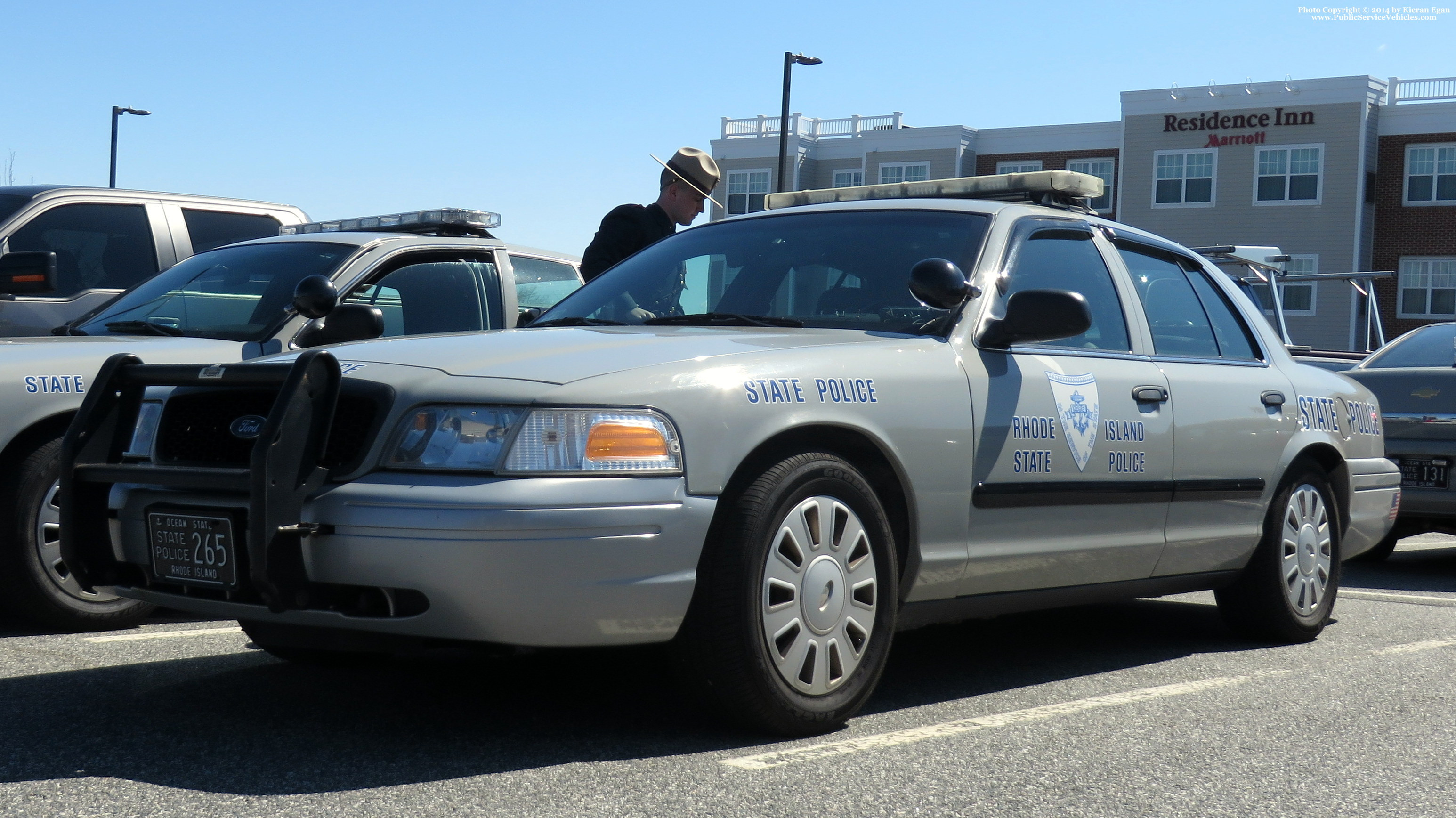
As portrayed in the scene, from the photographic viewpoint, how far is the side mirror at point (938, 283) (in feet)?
14.6

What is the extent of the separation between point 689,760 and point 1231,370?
118 inches

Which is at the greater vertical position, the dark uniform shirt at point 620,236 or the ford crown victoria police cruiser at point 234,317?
the dark uniform shirt at point 620,236

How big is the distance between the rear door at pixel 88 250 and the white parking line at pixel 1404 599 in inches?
244

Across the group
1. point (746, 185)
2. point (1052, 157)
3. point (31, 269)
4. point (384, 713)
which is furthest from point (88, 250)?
point (746, 185)

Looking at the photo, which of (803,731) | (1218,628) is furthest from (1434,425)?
(803,731)

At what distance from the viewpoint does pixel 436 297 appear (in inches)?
272

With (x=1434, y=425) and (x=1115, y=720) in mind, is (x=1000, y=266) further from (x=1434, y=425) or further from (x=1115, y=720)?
(x=1434, y=425)

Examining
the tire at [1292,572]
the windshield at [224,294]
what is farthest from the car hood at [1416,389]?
the windshield at [224,294]

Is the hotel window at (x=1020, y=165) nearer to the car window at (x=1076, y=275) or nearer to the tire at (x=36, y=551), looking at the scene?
the car window at (x=1076, y=275)

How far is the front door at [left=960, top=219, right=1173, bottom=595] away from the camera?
459 centimetres

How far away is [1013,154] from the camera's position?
147ft

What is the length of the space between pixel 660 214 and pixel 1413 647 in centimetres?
393

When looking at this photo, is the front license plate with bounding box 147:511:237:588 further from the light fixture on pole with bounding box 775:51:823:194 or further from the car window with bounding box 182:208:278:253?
the light fixture on pole with bounding box 775:51:823:194

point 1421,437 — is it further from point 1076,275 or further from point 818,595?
point 818,595
